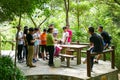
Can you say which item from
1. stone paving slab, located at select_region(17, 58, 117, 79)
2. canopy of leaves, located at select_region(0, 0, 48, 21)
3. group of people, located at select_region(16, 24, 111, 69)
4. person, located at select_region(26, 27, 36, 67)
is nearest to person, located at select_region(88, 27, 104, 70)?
group of people, located at select_region(16, 24, 111, 69)

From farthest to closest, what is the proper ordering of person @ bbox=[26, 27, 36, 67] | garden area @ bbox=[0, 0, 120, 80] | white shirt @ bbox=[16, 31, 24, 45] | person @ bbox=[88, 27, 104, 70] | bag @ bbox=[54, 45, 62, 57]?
bag @ bbox=[54, 45, 62, 57] < white shirt @ bbox=[16, 31, 24, 45] < person @ bbox=[26, 27, 36, 67] < person @ bbox=[88, 27, 104, 70] < garden area @ bbox=[0, 0, 120, 80]

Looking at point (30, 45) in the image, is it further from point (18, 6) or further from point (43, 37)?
point (18, 6)

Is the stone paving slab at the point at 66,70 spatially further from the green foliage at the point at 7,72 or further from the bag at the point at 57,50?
the green foliage at the point at 7,72

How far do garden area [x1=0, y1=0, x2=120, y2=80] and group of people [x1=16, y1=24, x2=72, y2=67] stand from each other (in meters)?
0.54

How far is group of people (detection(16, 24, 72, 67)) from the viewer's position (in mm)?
9930

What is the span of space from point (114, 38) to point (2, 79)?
36.9 feet

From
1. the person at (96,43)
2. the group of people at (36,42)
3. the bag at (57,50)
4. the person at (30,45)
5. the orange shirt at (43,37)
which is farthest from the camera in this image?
the bag at (57,50)

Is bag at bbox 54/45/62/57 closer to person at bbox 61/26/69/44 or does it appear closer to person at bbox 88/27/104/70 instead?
person at bbox 61/26/69/44

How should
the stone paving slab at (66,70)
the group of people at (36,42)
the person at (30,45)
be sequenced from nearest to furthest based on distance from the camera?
1. the stone paving slab at (66,70)
2. the person at (30,45)
3. the group of people at (36,42)

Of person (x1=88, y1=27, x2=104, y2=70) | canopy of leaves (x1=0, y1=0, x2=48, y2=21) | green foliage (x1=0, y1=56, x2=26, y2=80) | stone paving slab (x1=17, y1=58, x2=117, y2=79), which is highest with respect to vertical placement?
canopy of leaves (x1=0, y1=0, x2=48, y2=21)

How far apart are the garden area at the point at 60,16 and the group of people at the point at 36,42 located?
1.76 ft

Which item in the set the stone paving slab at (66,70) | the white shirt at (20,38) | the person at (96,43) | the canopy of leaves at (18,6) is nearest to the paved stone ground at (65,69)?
the stone paving slab at (66,70)

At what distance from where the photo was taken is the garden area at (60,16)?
667cm

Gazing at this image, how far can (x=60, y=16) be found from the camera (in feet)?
80.6
